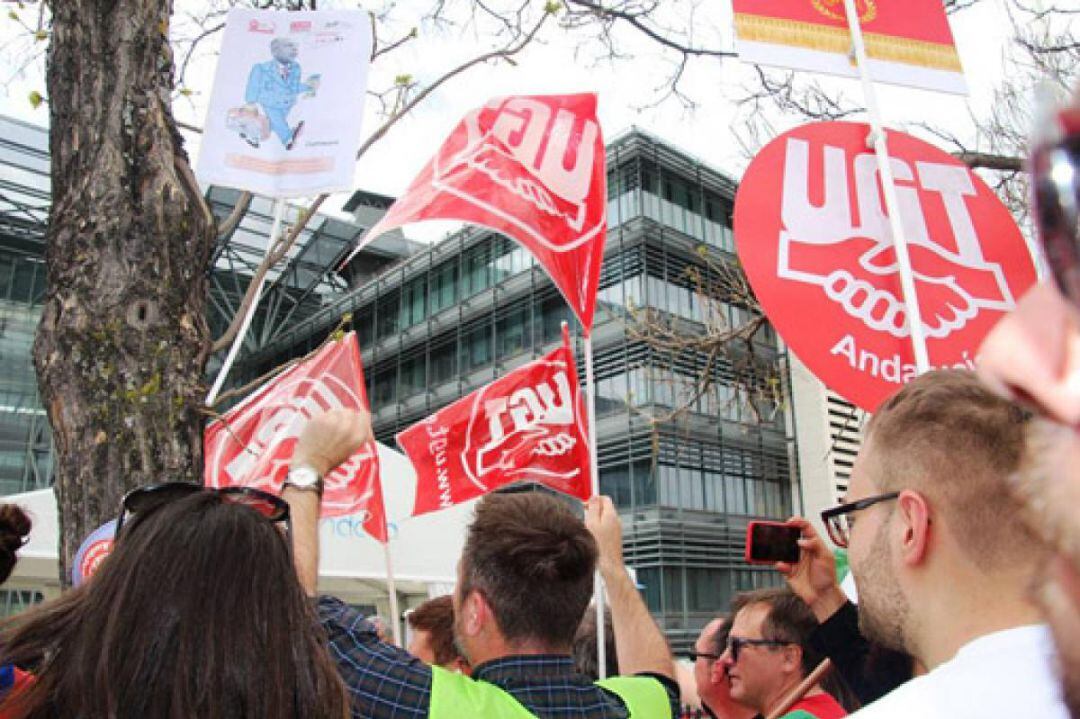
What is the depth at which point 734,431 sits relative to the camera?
23.1 metres

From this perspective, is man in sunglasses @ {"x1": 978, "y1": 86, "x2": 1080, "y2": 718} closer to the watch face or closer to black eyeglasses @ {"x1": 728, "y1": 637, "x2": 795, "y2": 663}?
the watch face

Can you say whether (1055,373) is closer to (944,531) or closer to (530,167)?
(944,531)

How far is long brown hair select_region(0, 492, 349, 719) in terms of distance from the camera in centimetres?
120

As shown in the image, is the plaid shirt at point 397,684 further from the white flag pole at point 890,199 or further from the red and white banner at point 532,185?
the red and white banner at point 532,185

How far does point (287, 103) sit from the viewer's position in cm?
349

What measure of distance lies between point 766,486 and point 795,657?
69.8 feet

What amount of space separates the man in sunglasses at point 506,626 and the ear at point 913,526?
35.9 inches

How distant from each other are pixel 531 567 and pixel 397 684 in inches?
24.2

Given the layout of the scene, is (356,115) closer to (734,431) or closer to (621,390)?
(621,390)

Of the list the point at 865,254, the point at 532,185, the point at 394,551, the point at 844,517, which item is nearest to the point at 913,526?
the point at 844,517

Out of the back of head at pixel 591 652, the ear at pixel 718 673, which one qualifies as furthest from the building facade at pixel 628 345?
the ear at pixel 718 673

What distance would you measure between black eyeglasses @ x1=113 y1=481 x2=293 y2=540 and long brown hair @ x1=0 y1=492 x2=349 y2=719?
0.14 ft

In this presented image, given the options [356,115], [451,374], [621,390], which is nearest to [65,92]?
[356,115]

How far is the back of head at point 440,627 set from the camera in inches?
148
